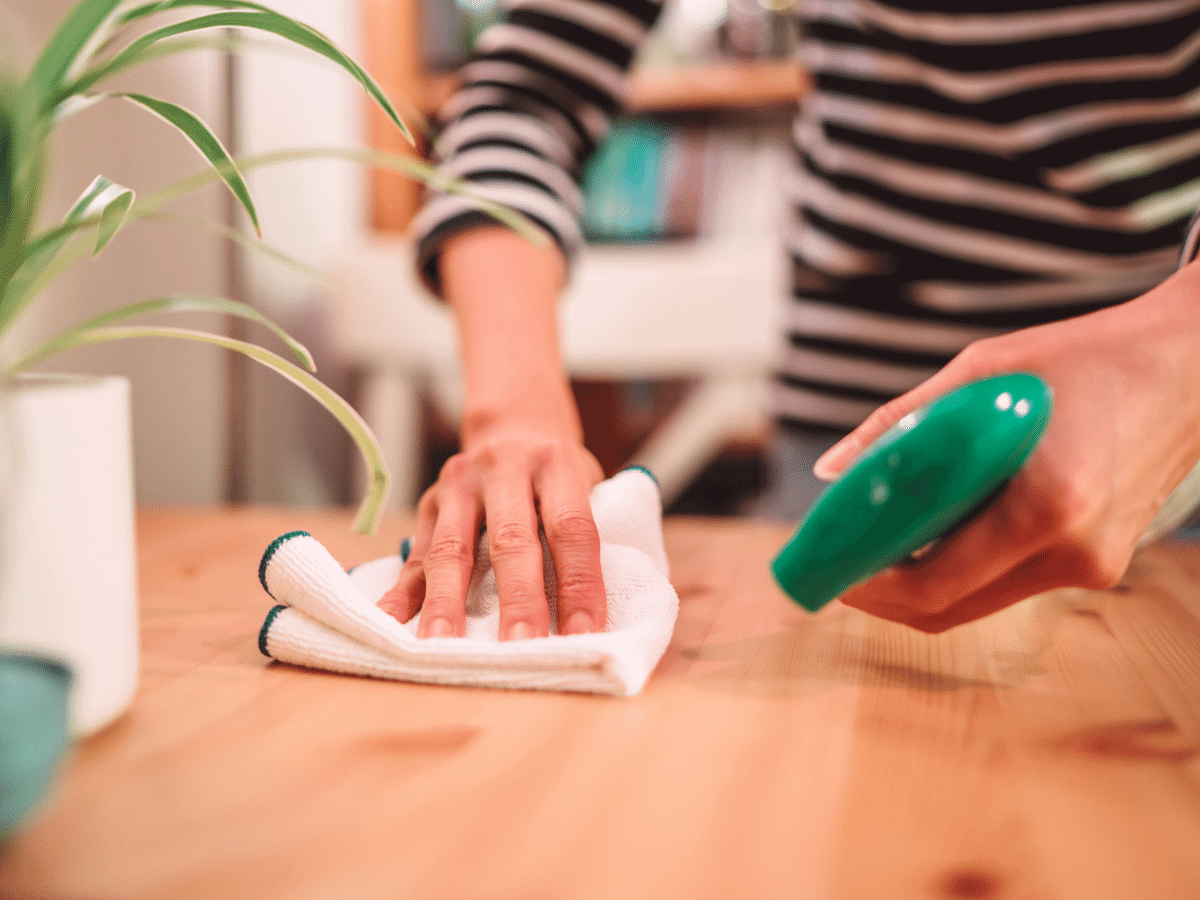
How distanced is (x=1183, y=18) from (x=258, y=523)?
31.4 inches

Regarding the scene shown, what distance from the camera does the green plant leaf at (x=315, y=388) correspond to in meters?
0.30

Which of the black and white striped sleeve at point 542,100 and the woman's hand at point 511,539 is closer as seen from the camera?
the woman's hand at point 511,539

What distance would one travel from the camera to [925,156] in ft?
2.46

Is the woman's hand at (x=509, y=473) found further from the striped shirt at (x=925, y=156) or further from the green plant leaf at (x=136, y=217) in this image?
the green plant leaf at (x=136, y=217)

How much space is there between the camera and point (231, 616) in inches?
17.4

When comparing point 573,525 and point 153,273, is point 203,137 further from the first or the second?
point 153,273

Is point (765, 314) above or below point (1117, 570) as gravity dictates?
below

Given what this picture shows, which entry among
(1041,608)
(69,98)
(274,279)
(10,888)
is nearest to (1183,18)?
(1041,608)

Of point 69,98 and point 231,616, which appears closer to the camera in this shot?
point 69,98

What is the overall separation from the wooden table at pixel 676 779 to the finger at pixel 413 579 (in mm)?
49

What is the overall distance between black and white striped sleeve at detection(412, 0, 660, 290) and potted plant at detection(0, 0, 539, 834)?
0.38 m

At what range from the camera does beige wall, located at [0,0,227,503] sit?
2.20ft

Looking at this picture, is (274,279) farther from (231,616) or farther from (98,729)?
(98,729)

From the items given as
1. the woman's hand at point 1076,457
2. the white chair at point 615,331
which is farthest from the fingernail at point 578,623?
the white chair at point 615,331
